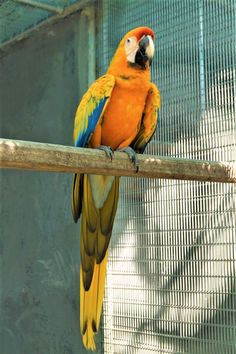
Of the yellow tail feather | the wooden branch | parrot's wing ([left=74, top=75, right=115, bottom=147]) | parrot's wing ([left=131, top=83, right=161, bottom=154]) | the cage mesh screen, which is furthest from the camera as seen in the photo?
the cage mesh screen

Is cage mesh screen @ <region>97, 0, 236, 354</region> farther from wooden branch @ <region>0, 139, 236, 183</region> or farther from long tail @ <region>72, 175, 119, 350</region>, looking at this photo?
long tail @ <region>72, 175, 119, 350</region>

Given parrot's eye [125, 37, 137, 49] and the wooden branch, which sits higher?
parrot's eye [125, 37, 137, 49]

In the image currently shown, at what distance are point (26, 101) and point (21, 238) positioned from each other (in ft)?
2.81

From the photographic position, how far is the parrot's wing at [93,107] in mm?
1751

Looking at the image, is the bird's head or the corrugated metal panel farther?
the corrugated metal panel

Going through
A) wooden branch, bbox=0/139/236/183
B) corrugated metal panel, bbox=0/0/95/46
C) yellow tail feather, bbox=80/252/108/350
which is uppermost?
corrugated metal panel, bbox=0/0/95/46

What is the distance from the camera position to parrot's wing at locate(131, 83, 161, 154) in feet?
→ 6.09

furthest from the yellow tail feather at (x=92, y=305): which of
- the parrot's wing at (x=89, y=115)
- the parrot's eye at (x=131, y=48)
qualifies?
the parrot's eye at (x=131, y=48)

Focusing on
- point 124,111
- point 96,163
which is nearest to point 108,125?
point 124,111

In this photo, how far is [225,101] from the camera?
2.10 metres

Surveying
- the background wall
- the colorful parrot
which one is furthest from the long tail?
the background wall

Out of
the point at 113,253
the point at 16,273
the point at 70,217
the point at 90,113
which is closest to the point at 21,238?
the point at 16,273

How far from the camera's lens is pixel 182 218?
2238mm

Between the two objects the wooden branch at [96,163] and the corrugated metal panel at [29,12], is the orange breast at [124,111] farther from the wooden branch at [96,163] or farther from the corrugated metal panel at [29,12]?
the corrugated metal panel at [29,12]
